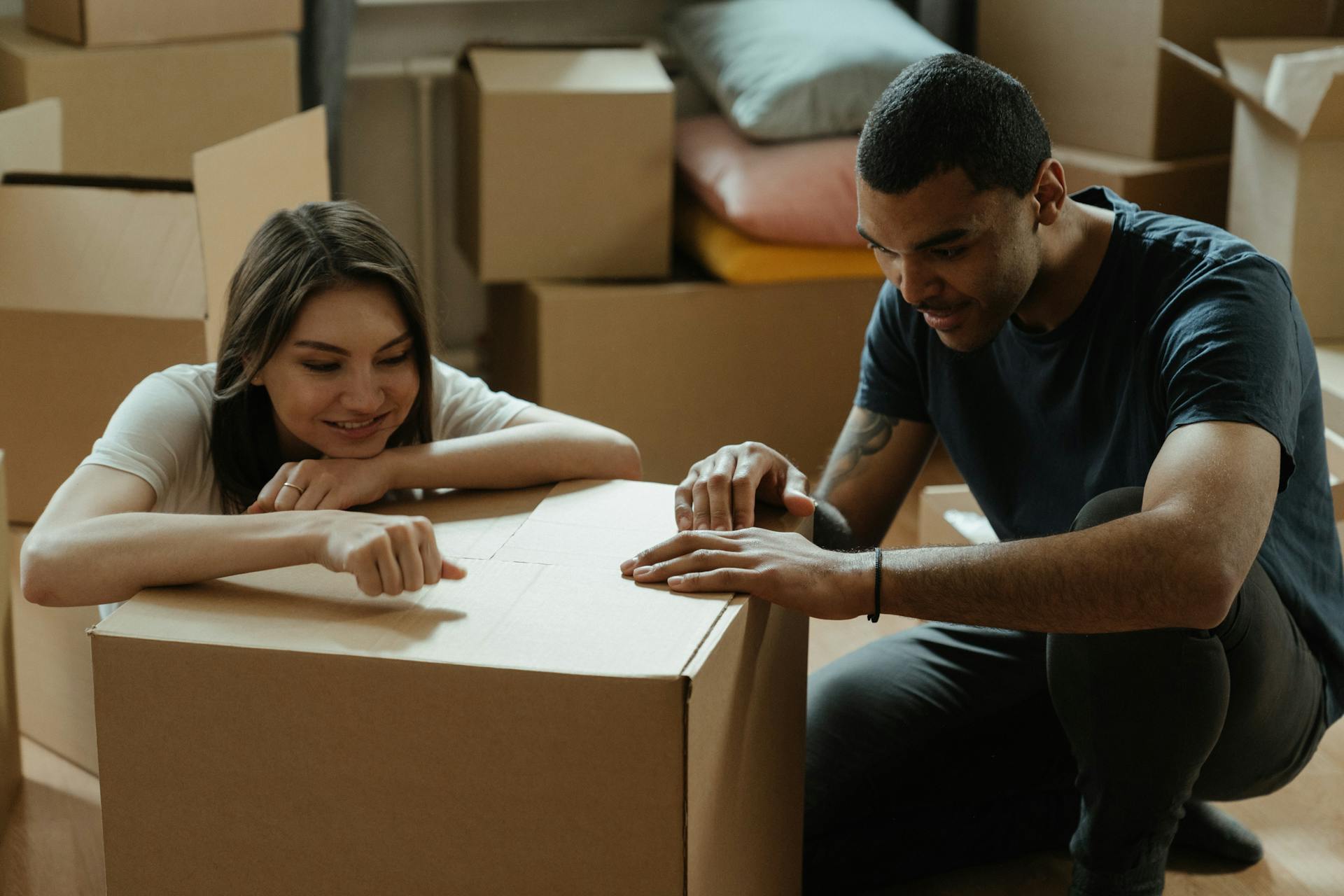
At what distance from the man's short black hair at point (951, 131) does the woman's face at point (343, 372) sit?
422 millimetres

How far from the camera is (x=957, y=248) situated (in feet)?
3.70

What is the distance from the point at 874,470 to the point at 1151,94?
1116 millimetres

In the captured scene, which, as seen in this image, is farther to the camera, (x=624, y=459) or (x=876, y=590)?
(x=624, y=459)

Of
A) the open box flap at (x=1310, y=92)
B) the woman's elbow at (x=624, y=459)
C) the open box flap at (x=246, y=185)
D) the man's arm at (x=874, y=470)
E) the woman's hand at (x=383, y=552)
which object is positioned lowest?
the man's arm at (x=874, y=470)

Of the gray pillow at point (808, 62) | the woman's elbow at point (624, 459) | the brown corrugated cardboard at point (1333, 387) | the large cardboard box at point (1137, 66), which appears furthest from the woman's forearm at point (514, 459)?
the large cardboard box at point (1137, 66)

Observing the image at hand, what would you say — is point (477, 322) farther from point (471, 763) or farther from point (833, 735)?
point (471, 763)

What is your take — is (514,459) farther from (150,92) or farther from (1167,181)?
(1167,181)

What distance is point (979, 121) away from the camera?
1105mm

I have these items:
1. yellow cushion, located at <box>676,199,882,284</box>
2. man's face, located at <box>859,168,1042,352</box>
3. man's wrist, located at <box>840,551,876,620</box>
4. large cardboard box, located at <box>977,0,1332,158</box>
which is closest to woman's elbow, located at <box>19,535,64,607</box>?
man's wrist, located at <box>840,551,876,620</box>

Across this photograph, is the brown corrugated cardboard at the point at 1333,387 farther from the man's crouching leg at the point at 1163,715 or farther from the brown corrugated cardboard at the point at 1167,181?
the man's crouching leg at the point at 1163,715

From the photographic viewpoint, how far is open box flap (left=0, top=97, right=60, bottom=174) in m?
1.65

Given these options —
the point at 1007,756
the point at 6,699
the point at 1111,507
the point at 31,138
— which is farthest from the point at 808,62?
the point at 6,699

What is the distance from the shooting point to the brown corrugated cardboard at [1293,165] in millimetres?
1800

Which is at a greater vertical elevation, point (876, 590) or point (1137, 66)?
point (1137, 66)
